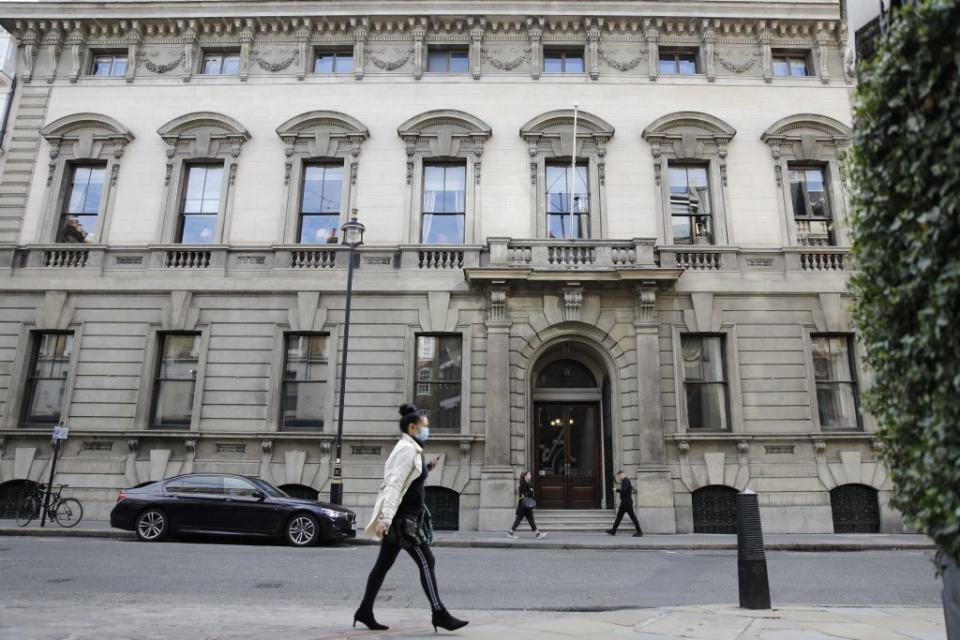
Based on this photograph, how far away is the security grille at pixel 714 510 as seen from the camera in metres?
16.4

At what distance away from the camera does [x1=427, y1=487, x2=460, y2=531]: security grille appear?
16.4m

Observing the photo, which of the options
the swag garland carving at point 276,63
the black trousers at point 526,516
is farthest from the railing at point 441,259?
the swag garland carving at point 276,63

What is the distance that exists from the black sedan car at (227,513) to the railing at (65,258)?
8.37 metres

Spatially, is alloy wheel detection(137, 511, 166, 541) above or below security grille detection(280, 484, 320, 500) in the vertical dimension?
below

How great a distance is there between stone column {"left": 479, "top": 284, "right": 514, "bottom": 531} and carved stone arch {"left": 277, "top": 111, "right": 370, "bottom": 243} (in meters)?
5.77

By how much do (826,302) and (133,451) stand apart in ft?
63.3

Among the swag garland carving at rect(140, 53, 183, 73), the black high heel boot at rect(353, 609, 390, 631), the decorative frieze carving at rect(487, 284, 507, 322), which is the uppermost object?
the swag garland carving at rect(140, 53, 183, 73)

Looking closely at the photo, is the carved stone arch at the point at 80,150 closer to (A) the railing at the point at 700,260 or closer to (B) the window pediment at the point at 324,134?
(B) the window pediment at the point at 324,134

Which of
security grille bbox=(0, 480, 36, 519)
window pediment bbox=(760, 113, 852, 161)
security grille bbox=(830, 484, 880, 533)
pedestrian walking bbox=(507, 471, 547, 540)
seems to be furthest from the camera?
window pediment bbox=(760, 113, 852, 161)

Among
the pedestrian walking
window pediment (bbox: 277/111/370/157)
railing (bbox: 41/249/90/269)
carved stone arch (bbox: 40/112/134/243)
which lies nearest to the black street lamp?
window pediment (bbox: 277/111/370/157)

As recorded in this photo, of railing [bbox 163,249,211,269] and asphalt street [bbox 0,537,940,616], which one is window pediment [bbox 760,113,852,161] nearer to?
asphalt street [bbox 0,537,940,616]

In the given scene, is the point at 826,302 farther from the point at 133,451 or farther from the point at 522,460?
the point at 133,451

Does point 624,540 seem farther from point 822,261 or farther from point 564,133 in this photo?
point 564,133

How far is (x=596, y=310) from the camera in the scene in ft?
57.4
